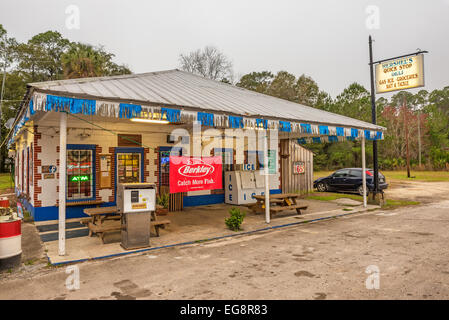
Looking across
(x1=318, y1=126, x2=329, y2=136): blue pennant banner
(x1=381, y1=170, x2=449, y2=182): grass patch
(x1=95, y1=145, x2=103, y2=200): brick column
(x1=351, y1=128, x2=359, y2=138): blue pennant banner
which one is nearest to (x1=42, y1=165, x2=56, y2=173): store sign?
(x1=95, y1=145, x2=103, y2=200): brick column

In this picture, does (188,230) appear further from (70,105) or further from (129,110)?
(70,105)

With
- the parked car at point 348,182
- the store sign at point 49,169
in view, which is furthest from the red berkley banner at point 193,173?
the parked car at point 348,182

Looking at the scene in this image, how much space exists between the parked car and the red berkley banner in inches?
405

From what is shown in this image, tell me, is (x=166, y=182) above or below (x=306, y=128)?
below

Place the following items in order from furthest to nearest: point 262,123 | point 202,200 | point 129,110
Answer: point 202,200 → point 262,123 → point 129,110

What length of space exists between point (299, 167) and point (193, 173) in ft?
32.2

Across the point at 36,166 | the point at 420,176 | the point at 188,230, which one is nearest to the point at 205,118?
the point at 188,230

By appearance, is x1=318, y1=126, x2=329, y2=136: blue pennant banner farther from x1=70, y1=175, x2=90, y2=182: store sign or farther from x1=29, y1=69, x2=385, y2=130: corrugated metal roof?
x1=70, y1=175, x2=90, y2=182: store sign

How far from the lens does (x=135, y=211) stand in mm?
6637

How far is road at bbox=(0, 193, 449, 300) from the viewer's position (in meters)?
4.35

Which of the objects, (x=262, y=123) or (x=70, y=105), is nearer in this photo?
(x=70, y=105)
